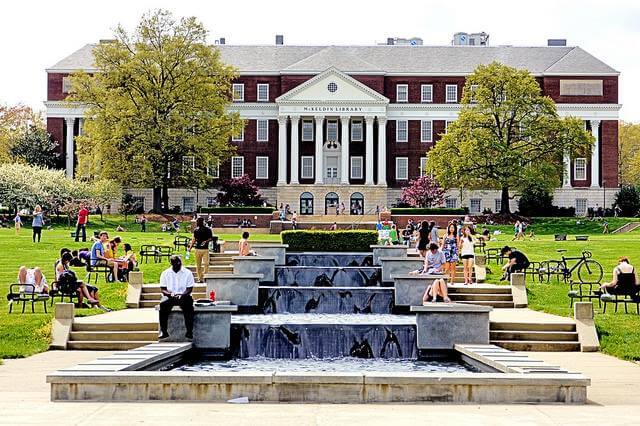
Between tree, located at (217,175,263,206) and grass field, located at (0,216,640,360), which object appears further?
tree, located at (217,175,263,206)

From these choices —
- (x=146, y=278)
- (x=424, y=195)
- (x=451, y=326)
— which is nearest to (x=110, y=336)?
(x=451, y=326)

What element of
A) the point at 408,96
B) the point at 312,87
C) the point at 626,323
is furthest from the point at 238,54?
the point at 626,323

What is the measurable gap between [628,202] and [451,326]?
68.8 m

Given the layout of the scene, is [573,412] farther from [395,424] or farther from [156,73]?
[156,73]

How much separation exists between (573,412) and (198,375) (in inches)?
204

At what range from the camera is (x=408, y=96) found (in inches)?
3622

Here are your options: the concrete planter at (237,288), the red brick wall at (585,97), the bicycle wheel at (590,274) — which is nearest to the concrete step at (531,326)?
the concrete planter at (237,288)

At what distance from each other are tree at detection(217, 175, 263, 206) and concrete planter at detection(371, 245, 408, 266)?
158 feet

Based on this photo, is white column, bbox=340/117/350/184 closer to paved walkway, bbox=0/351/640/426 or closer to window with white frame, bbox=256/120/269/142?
window with white frame, bbox=256/120/269/142

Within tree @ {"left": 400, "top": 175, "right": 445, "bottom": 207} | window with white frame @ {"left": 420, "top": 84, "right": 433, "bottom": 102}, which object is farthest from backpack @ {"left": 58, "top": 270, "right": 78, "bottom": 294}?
window with white frame @ {"left": 420, "top": 84, "right": 433, "bottom": 102}

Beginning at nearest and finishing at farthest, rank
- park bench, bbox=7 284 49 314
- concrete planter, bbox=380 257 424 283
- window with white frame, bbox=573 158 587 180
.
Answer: park bench, bbox=7 284 49 314, concrete planter, bbox=380 257 424 283, window with white frame, bbox=573 158 587 180

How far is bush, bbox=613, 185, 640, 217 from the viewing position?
8400 cm

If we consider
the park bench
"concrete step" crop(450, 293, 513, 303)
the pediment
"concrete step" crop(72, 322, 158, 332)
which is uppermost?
the pediment

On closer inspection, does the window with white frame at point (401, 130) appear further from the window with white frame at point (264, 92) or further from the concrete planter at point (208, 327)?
the concrete planter at point (208, 327)
